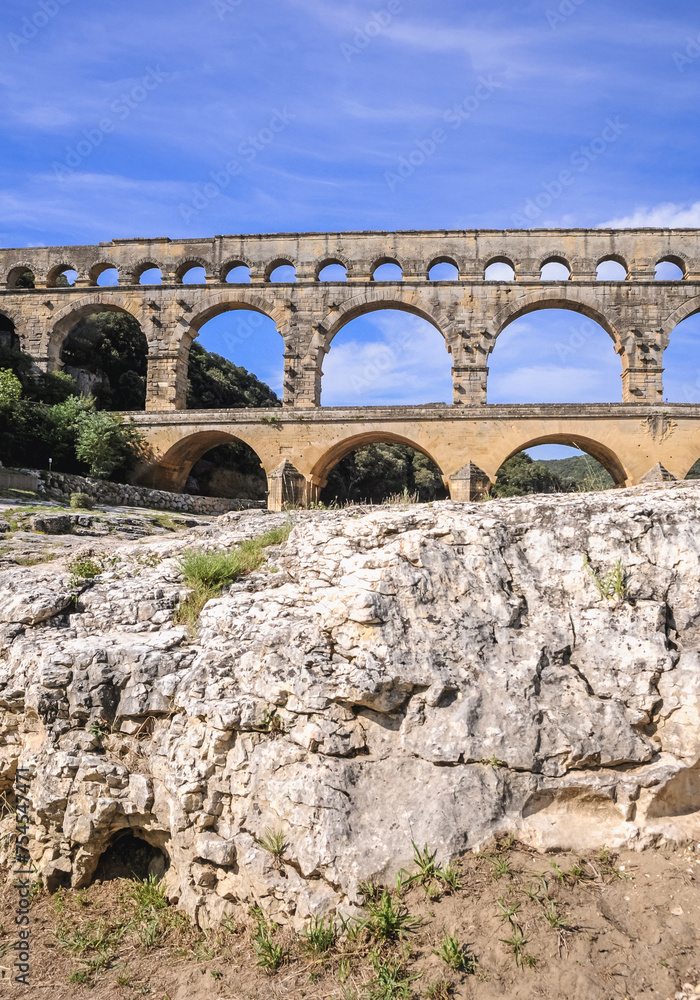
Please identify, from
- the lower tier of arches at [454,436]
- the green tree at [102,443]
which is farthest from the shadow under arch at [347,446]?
the green tree at [102,443]

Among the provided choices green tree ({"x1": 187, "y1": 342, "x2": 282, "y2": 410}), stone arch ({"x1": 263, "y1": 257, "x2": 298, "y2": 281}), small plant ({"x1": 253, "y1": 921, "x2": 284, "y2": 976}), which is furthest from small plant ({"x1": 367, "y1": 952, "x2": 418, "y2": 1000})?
stone arch ({"x1": 263, "y1": 257, "x2": 298, "y2": 281})

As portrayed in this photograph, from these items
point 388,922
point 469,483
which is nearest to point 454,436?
point 469,483

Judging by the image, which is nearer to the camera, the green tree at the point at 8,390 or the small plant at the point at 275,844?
the small plant at the point at 275,844

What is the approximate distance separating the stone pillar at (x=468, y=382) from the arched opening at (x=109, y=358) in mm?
13811

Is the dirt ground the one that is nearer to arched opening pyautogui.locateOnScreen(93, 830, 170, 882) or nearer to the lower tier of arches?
arched opening pyautogui.locateOnScreen(93, 830, 170, 882)

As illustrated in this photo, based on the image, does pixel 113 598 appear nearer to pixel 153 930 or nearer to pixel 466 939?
pixel 153 930

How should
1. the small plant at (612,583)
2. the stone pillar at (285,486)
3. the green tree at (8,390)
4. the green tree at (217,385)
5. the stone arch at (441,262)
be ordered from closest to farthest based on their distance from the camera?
the small plant at (612,583) → the green tree at (8,390) → the stone pillar at (285,486) → the stone arch at (441,262) → the green tree at (217,385)

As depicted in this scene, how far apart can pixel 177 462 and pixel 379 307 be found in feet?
30.5

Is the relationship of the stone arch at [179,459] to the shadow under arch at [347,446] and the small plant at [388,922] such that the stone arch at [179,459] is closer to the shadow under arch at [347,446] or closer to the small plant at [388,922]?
the shadow under arch at [347,446]

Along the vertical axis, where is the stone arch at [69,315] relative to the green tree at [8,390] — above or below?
above

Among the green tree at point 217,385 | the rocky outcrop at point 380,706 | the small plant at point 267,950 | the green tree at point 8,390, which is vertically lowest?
the small plant at point 267,950

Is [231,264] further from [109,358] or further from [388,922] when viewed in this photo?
[388,922]

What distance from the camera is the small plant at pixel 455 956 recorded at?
298 cm

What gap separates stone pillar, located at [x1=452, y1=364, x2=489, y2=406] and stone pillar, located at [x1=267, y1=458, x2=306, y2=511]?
6.41 meters
